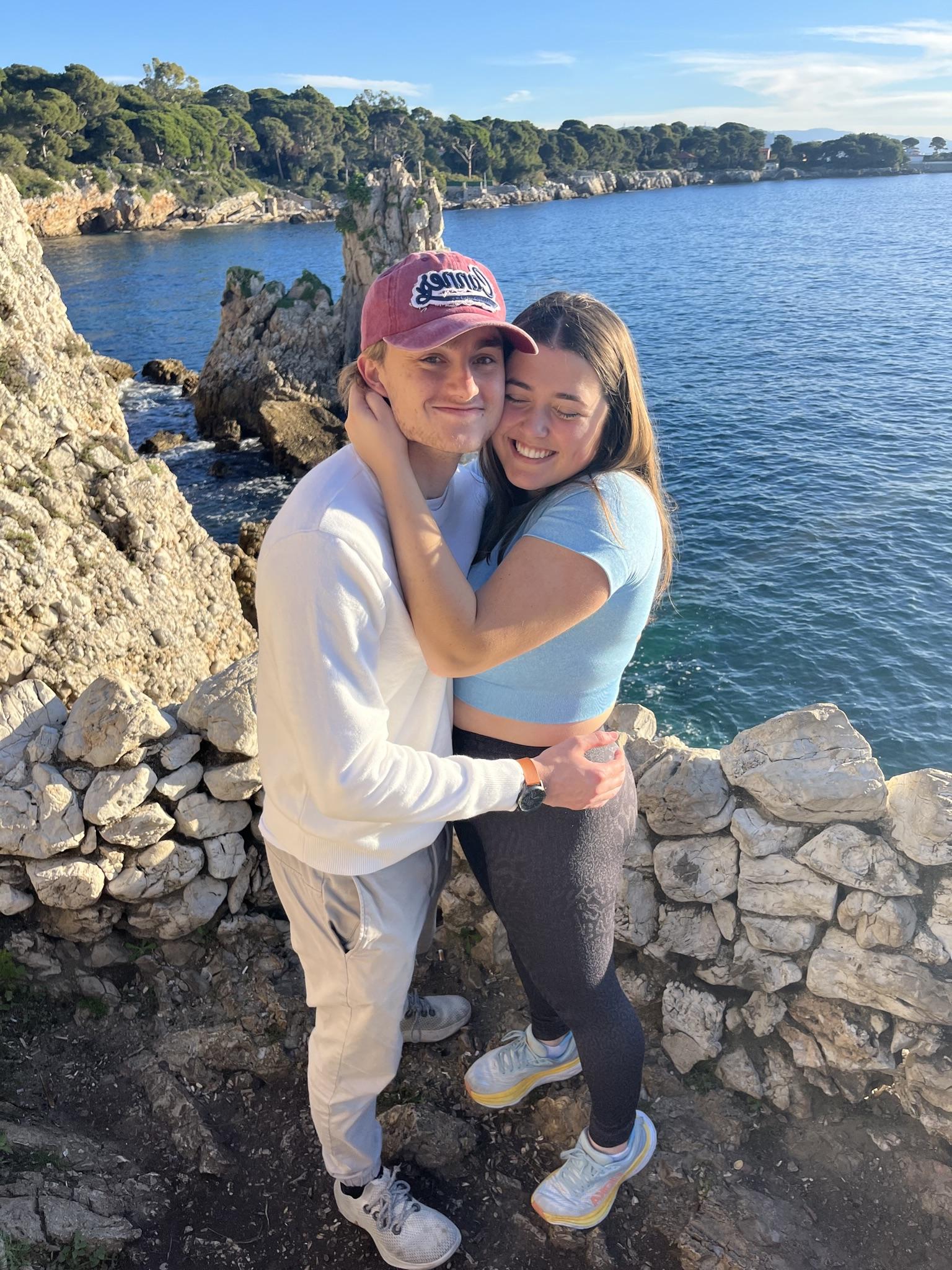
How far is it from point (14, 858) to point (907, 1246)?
4264 mm

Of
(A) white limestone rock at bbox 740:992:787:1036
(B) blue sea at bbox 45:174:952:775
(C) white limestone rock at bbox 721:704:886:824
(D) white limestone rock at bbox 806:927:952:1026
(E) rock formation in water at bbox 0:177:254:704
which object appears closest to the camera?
(D) white limestone rock at bbox 806:927:952:1026

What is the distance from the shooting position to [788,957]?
3.74m

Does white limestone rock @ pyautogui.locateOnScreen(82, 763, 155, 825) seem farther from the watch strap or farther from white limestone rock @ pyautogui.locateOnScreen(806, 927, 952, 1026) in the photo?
white limestone rock @ pyautogui.locateOnScreen(806, 927, 952, 1026)

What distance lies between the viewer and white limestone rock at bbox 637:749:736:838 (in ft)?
12.8

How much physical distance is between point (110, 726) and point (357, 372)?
248 centimetres

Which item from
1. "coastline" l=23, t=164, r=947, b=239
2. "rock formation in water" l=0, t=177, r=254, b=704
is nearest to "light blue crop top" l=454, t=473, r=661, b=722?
"rock formation in water" l=0, t=177, r=254, b=704

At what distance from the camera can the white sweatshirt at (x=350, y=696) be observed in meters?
2.30

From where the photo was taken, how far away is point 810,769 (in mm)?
3682

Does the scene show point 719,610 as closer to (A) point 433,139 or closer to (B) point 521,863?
(B) point 521,863

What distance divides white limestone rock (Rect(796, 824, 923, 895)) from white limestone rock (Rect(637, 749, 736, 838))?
0.41 meters

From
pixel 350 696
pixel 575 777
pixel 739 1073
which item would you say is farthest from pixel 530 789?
pixel 739 1073

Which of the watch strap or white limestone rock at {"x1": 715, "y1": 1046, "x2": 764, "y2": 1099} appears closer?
the watch strap

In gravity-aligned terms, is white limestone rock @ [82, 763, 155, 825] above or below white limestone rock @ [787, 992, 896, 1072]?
above

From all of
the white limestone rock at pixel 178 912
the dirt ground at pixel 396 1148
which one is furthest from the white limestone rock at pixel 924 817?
the white limestone rock at pixel 178 912
